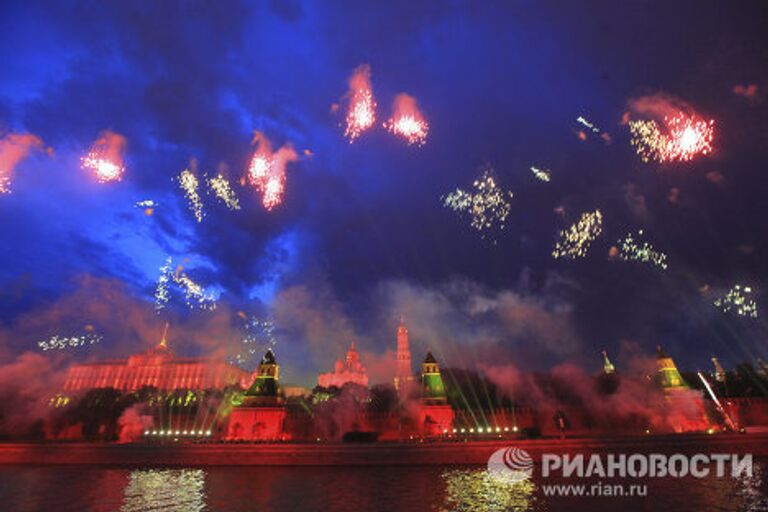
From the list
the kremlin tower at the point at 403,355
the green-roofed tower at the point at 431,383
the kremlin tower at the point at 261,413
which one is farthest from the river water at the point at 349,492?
the kremlin tower at the point at 403,355

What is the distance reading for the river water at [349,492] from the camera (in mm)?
26109

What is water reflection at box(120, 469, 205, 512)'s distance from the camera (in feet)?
92.8

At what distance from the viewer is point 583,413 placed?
6106cm

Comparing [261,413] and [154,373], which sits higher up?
[154,373]

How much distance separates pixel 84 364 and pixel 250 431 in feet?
485

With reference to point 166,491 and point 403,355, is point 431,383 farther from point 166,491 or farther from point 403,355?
point 403,355

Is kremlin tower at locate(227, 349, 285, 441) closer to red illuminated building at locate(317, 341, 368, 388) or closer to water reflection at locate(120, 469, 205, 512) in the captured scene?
water reflection at locate(120, 469, 205, 512)

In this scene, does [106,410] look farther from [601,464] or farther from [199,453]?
[601,464]

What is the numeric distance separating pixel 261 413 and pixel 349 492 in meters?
32.8

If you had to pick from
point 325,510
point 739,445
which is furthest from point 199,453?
point 739,445

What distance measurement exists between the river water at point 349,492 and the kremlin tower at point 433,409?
17777 millimetres

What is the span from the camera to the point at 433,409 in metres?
62.2
